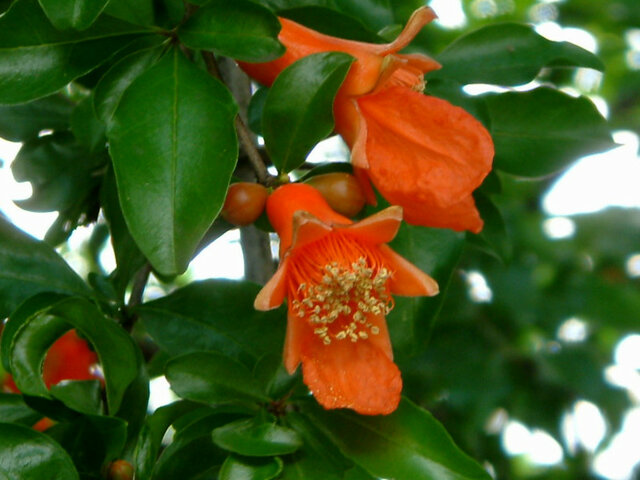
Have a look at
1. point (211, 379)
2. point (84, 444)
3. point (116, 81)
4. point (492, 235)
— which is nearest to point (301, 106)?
point (116, 81)

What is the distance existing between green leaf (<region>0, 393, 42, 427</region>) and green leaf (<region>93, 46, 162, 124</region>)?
0.34 metres

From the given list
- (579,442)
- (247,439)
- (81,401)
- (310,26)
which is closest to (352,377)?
(247,439)

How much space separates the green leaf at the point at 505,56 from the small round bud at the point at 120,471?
27.5 inches

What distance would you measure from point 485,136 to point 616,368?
150 cm

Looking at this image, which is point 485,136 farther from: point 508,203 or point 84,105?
point 508,203

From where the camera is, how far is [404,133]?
113cm

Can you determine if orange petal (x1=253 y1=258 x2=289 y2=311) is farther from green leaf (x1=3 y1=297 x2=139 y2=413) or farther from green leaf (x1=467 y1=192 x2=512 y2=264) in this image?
green leaf (x1=467 y1=192 x2=512 y2=264)

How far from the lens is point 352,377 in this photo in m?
1.07

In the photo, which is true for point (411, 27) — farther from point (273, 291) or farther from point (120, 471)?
point (120, 471)

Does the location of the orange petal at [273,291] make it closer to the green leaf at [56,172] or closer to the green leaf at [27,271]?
the green leaf at [27,271]

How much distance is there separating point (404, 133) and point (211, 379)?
0.36 m

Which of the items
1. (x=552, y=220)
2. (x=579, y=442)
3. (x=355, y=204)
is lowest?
(x=579, y=442)

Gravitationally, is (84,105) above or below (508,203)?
above

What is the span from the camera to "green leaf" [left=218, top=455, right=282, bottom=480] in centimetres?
97
